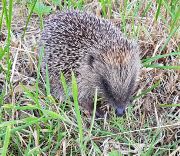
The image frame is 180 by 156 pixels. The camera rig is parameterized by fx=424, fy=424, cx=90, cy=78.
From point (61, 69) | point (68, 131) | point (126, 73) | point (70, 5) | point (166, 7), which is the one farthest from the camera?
point (70, 5)

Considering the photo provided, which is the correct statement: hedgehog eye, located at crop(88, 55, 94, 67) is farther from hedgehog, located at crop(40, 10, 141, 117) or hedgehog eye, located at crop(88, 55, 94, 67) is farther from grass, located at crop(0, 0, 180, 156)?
grass, located at crop(0, 0, 180, 156)

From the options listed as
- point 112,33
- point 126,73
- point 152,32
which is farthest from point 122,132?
point 152,32

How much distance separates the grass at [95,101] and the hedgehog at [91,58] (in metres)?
0.17

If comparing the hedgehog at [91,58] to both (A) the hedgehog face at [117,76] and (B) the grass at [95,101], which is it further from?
(B) the grass at [95,101]

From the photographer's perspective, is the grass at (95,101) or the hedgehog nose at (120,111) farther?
the hedgehog nose at (120,111)

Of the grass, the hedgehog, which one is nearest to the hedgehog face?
the hedgehog

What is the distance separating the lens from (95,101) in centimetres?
309

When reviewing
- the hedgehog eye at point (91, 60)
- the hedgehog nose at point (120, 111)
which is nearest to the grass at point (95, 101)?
the hedgehog nose at point (120, 111)

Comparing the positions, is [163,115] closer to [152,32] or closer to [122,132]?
[122,132]

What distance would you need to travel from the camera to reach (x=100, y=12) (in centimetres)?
506

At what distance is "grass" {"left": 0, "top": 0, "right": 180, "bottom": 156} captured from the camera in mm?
3393

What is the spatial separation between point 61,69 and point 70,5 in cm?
108

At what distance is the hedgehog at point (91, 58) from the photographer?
3.72m

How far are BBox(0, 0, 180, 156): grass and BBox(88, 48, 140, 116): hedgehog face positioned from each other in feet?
0.63
